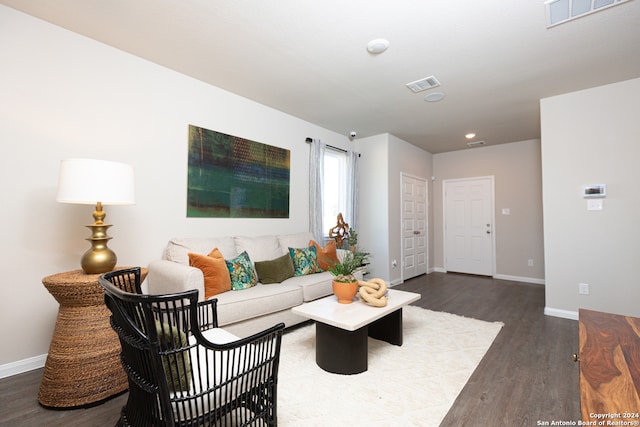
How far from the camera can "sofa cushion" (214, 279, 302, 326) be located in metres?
2.34

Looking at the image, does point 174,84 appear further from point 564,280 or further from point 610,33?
point 564,280

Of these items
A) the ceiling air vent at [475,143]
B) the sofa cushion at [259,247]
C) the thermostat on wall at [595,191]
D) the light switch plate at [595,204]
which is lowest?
the sofa cushion at [259,247]

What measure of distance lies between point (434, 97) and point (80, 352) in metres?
4.04

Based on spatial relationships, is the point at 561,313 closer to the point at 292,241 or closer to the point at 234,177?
the point at 292,241

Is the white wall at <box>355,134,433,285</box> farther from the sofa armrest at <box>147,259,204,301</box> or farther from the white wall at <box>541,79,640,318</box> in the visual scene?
the sofa armrest at <box>147,259,204,301</box>

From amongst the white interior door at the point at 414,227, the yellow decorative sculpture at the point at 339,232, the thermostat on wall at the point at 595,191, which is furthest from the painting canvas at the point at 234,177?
the thermostat on wall at the point at 595,191

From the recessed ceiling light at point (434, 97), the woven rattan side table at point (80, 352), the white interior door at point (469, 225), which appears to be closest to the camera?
the woven rattan side table at point (80, 352)

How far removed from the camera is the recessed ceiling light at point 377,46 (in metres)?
2.43

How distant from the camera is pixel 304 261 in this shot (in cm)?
349

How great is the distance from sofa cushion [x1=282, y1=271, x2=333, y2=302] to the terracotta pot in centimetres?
63

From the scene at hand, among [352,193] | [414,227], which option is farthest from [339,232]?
[414,227]

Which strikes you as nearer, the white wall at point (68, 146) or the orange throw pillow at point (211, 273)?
the white wall at point (68, 146)

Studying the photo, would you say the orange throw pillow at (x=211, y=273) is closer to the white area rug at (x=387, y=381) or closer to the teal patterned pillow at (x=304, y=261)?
the white area rug at (x=387, y=381)

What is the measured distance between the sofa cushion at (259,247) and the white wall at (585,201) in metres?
3.31
